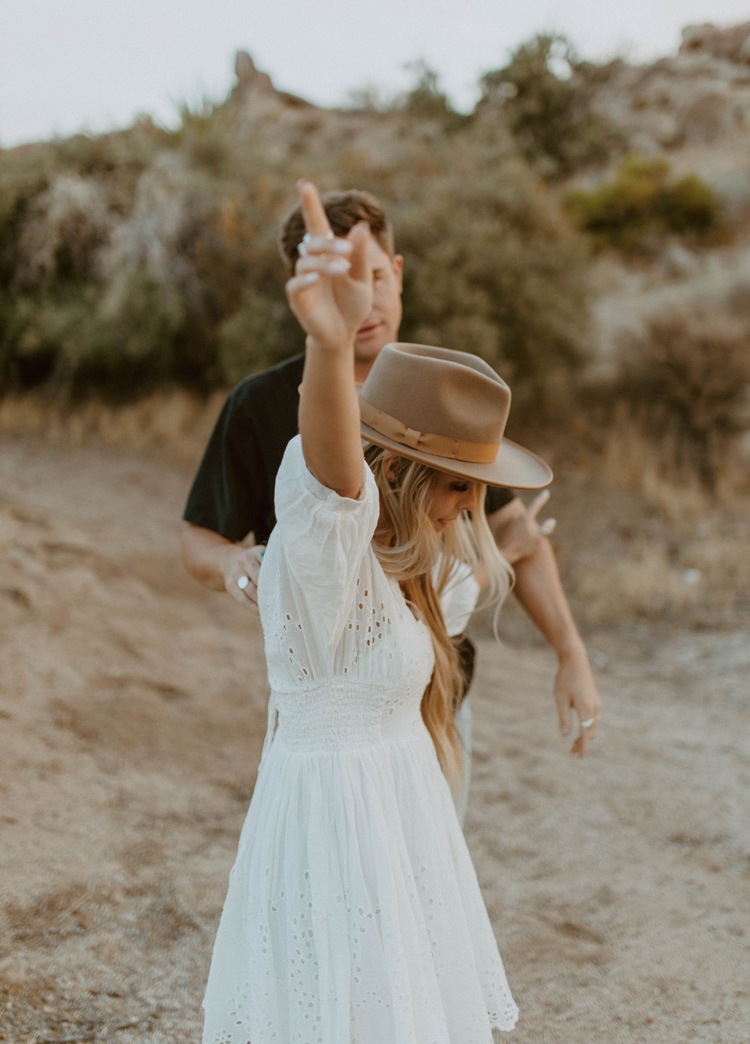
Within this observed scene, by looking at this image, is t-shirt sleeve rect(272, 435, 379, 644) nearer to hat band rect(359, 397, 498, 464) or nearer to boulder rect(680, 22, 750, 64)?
hat band rect(359, 397, 498, 464)

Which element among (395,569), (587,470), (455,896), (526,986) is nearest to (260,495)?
(395,569)

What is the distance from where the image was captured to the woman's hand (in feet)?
4.13

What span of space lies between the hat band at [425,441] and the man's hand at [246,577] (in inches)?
15.7

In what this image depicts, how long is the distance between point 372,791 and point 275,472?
1.11 meters

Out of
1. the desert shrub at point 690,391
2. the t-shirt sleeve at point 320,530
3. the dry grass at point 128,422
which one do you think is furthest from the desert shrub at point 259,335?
the t-shirt sleeve at point 320,530

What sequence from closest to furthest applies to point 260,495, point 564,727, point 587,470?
point 564,727, point 260,495, point 587,470

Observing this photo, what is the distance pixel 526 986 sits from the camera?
3000mm

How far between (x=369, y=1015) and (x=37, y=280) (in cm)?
994

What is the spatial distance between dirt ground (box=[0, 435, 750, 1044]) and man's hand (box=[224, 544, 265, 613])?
1402 millimetres

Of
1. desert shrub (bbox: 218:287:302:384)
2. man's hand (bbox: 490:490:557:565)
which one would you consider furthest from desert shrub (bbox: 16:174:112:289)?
man's hand (bbox: 490:490:557:565)

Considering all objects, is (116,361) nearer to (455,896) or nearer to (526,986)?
(526,986)

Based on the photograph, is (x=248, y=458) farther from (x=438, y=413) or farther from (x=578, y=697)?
(x=578, y=697)

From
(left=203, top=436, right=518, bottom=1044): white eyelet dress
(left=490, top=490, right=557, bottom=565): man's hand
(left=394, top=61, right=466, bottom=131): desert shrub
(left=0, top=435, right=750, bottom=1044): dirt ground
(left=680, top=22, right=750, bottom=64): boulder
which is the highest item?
(left=680, top=22, right=750, bottom=64): boulder

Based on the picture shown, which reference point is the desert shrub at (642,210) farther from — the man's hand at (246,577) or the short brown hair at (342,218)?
the man's hand at (246,577)
